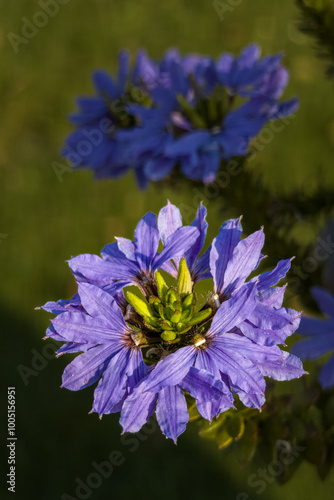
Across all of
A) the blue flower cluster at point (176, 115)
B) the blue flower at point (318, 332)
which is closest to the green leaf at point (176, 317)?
the blue flower at point (318, 332)

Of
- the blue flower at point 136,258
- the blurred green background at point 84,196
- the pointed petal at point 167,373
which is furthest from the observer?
the blurred green background at point 84,196

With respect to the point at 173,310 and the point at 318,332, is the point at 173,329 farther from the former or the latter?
the point at 318,332

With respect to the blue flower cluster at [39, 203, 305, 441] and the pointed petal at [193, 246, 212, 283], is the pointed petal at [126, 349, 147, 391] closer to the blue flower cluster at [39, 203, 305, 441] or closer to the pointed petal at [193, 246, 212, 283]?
the blue flower cluster at [39, 203, 305, 441]

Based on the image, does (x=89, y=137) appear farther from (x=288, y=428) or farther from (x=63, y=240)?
(x=63, y=240)

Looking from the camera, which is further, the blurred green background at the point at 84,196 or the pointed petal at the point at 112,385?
the blurred green background at the point at 84,196

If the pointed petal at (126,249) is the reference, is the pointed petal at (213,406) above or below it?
below

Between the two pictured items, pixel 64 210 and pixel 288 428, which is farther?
pixel 64 210

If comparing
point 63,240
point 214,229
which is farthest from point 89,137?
point 63,240

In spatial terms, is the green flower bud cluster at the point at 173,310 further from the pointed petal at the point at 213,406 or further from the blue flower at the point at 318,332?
the blue flower at the point at 318,332

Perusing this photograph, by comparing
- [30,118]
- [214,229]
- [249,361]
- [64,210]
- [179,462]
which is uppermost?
[249,361]
